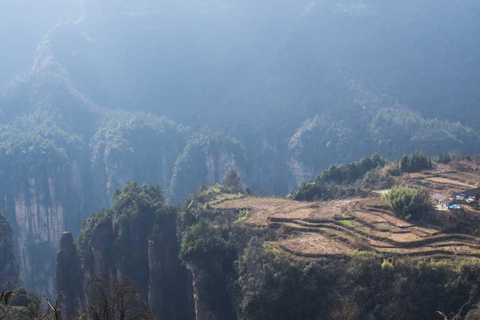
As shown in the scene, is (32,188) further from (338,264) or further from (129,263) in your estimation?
(338,264)

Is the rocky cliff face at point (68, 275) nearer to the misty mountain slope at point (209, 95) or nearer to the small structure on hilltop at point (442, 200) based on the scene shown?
the small structure on hilltop at point (442, 200)

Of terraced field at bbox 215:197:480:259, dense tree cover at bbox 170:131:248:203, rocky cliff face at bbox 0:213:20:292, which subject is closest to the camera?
terraced field at bbox 215:197:480:259

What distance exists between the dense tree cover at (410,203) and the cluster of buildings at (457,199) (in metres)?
1.21

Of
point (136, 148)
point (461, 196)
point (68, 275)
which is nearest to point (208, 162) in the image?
point (136, 148)

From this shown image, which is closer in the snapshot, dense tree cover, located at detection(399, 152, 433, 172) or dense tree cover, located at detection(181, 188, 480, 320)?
dense tree cover, located at detection(181, 188, 480, 320)

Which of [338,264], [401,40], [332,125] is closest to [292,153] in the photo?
[332,125]

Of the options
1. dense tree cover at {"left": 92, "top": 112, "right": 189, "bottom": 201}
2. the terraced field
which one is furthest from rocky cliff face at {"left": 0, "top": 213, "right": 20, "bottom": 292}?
dense tree cover at {"left": 92, "top": 112, "right": 189, "bottom": 201}

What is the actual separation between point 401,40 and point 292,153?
40937mm

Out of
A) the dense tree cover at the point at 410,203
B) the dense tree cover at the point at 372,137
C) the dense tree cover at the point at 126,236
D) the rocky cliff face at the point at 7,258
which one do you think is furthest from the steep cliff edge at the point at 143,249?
the dense tree cover at the point at 372,137

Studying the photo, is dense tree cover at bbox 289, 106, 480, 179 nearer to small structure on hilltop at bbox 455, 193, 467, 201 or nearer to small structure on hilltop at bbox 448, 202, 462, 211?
small structure on hilltop at bbox 455, 193, 467, 201

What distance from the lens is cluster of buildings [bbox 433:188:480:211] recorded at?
29.9 metres

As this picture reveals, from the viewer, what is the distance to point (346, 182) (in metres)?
43.6

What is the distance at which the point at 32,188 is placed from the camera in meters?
85.2

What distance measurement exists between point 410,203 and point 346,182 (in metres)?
13.6
